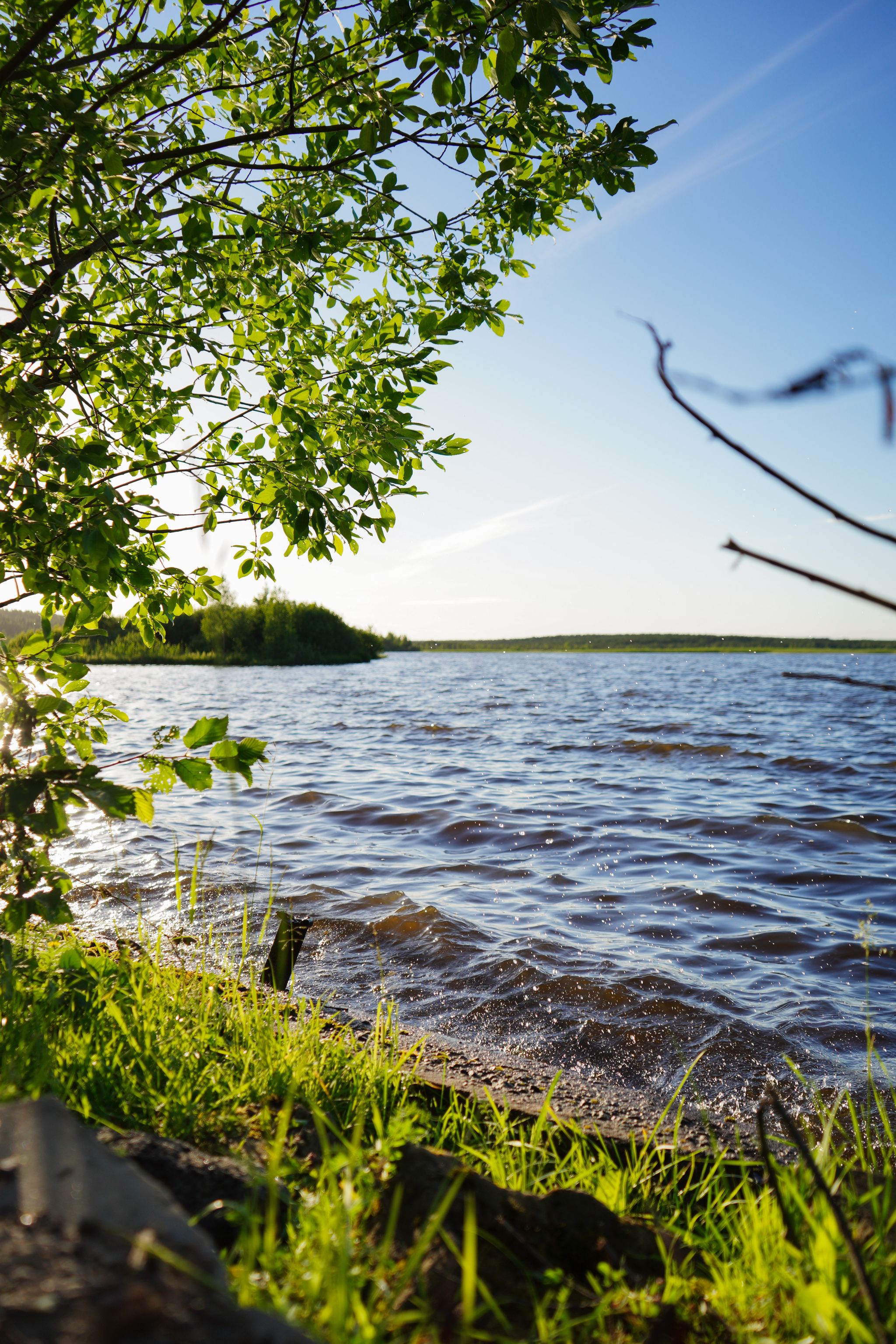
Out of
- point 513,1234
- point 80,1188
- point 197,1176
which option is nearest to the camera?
point 80,1188

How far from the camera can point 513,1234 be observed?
1834 mm

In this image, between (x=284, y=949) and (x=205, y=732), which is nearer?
(x=205, y=732)

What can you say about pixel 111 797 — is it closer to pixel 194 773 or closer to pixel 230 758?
pixel 194 773

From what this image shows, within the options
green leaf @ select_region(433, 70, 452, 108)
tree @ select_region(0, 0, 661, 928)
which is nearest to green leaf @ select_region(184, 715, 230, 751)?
tree @ select_region(0, 0, 661, 928)

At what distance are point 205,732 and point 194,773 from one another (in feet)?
0.46

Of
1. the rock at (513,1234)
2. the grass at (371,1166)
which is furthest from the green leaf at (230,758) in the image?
the rock at (513,1234)

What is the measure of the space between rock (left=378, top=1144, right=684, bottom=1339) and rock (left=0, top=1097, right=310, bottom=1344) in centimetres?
57

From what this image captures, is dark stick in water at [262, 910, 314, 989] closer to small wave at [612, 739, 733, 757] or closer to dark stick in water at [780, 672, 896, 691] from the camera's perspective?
dark stick in water at [780, 672, 896, 691]

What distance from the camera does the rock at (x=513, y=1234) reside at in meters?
1.68

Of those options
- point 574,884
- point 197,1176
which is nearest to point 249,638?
point 574,884

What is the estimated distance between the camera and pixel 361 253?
393 cm

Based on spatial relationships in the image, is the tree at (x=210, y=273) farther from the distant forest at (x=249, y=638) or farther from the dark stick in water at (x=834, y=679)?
Answer: the distant forest at (x=249, y=638)

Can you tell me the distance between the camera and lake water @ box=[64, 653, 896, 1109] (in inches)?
194

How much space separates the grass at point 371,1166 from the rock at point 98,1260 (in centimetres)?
20
